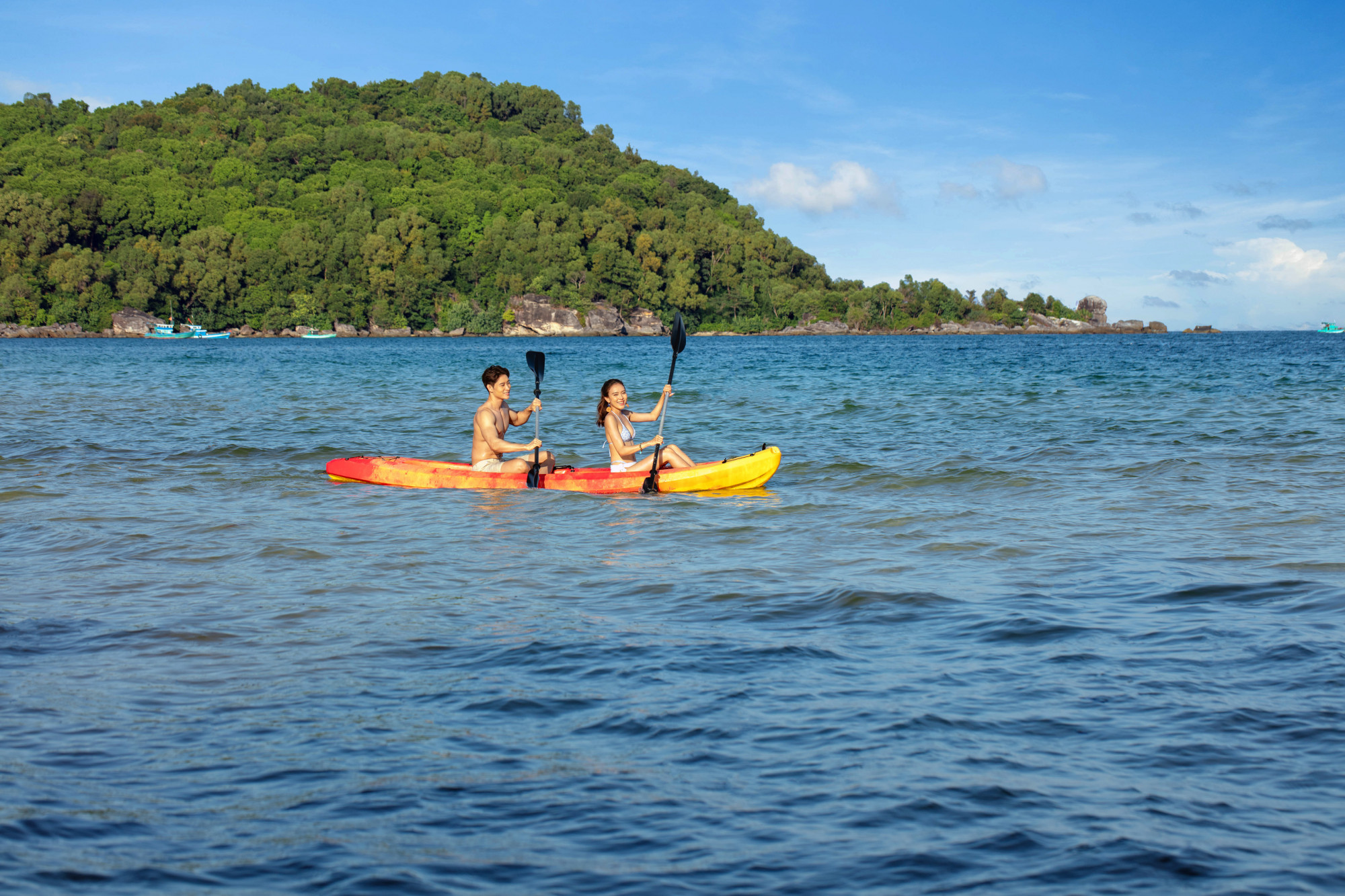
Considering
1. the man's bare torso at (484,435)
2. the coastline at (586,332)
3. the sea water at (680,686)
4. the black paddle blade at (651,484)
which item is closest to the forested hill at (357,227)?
the coastline at (586,332)

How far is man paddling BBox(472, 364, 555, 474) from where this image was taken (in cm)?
1130

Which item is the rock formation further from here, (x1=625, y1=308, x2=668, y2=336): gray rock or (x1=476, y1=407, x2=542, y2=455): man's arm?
(x1=476, y1=407, x2=542, y2=455): man's arm

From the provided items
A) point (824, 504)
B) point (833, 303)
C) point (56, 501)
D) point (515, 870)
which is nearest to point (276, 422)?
point (56, 501)

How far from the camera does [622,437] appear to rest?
36.9 feet

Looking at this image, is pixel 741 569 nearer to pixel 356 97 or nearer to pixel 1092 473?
pixel 1092 473

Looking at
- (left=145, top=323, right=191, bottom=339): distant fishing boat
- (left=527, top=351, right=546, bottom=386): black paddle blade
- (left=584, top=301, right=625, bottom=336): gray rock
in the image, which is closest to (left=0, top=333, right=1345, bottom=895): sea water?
(left=527, top=351, right=546, bottom=386): black paddle blade

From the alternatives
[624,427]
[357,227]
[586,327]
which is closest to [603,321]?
[586,327]

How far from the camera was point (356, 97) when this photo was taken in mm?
186500

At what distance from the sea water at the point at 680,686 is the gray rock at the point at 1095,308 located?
170m

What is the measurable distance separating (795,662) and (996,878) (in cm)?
208

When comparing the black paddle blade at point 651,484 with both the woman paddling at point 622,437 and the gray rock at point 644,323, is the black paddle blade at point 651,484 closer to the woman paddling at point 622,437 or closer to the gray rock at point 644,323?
the woman paddling at point 622,437

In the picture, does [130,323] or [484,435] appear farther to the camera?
[130,323]

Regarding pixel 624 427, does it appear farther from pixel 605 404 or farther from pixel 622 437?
pixel 605 404

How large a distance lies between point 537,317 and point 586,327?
7.00 meters
